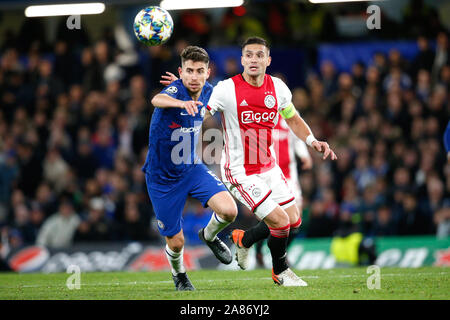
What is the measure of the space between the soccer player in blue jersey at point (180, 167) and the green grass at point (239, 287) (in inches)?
25.5

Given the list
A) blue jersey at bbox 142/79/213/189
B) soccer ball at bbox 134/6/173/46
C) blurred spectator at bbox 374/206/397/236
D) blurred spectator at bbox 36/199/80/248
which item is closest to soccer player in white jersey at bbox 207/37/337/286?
blue jersey at bbox 142/79/213/189

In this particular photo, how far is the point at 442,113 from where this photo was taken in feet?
45.2

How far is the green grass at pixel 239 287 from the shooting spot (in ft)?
23.0

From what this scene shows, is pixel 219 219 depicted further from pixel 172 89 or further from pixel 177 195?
pixel 172 89

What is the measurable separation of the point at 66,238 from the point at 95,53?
4771 mm

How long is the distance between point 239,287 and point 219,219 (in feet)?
2.60

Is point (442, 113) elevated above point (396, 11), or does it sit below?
below

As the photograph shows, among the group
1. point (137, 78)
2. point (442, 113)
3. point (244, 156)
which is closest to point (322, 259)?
point (442, 113)

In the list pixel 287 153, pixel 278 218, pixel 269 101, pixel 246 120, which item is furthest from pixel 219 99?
pixel 287 153

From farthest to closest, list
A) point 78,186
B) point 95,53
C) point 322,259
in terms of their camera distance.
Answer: point 95,53 → point 78,186 → point 322,259

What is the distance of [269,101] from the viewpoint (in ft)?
26.4

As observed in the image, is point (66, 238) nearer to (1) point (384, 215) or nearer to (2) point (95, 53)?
(2) point (95, 53)

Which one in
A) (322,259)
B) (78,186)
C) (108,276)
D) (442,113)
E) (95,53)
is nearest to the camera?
(108,276)

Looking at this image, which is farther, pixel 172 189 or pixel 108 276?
pixel 108 276
